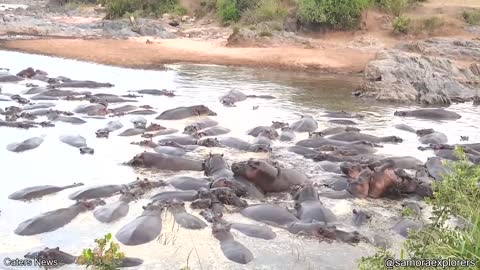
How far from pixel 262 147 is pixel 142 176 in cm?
265

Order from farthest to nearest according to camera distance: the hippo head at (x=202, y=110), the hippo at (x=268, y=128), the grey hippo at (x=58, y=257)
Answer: the hippo head at (x=202, y=110), the hippo at (x=268, y=128), the grey hippo at (x=58, y=257)

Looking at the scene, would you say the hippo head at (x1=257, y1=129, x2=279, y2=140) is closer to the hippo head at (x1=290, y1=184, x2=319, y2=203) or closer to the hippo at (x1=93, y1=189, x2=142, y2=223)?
the hippo head at (x1=290, y1=184, x2=319, y2=203)

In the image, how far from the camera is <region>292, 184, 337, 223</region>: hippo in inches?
349

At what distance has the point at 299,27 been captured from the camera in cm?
3150

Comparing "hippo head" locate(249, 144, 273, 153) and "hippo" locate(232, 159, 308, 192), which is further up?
"hippo" locate(232, 159, 308, 192)

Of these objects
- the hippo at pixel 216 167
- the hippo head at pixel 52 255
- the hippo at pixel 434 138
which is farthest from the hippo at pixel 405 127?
the hippo head at pixel 52 255

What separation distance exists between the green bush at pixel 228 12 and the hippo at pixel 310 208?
89.7ft

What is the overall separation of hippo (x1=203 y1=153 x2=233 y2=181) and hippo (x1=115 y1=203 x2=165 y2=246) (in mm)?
1966

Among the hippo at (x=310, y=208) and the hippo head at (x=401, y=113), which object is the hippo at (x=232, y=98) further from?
the hippo at (x=310, y=208)

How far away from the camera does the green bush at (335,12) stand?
29.6 m

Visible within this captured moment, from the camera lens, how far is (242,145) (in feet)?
41.9

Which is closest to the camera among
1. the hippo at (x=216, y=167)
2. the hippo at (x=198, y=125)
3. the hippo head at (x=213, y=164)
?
the hippo at (x=216, y=167)

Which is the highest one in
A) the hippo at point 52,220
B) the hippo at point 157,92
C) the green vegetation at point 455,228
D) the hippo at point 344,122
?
the green vegetation at point 455,228

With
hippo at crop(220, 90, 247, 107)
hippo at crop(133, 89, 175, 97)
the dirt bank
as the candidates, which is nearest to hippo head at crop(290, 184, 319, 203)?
hippo at crop(220, 90, 247, 107)
